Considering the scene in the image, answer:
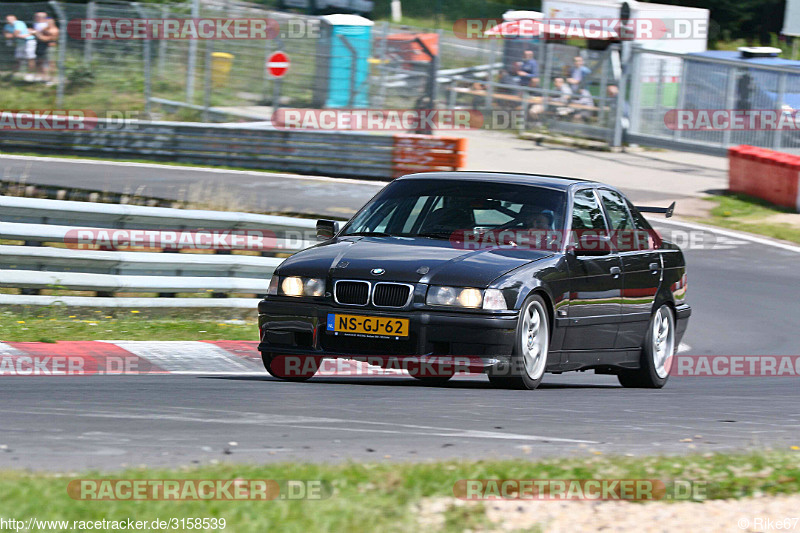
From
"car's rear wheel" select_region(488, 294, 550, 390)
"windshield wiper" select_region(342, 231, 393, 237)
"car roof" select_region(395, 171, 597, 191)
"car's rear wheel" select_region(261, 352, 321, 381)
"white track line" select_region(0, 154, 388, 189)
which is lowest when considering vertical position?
"white track line" select_region(0, 154, 388, 189)

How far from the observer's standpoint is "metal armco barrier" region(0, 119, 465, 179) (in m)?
21.9

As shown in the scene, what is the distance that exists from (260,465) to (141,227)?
6.29 meters

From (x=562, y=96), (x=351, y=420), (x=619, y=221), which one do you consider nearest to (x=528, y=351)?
(x=351, y=420)

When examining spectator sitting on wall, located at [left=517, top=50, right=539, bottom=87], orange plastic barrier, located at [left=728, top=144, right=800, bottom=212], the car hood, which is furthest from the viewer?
spectator sitting on wall, located at [left=517, top=50, right=539, bottom=87]

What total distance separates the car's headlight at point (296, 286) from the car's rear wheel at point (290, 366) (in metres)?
0.44

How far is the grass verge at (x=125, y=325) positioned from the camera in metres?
9.15

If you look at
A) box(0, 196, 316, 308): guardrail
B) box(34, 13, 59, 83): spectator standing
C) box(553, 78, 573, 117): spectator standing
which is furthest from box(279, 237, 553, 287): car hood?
box(553, 78, 573, 117): spectator standing

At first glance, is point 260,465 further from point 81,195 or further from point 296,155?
point 296,155

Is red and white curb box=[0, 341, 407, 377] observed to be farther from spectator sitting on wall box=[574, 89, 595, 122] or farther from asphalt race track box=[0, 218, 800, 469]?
spectator sitting on wall box=[574, 89, 595, 122]

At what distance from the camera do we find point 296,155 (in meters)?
23.3

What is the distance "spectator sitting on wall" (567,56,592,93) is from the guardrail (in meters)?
18.5

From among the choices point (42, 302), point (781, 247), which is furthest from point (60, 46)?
point (42, 302)

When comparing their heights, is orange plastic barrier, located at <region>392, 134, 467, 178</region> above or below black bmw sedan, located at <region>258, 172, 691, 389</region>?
below

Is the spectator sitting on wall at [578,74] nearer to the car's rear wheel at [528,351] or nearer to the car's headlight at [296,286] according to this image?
the car's rear wheel at [528,351]
